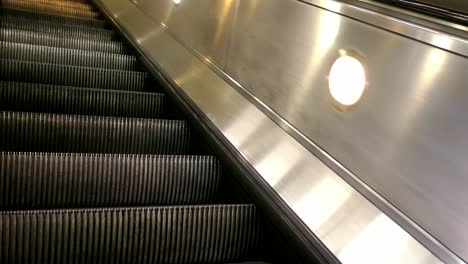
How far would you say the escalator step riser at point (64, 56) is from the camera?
3.80m

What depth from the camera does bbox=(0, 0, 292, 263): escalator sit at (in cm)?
171

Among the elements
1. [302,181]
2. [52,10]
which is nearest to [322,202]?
[302,181]

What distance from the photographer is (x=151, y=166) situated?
223 cm

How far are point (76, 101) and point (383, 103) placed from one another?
1978 mm

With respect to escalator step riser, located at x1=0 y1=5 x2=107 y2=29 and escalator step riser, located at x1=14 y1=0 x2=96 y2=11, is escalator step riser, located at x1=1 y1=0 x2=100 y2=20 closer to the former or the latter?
escalator step riser, located at x1=14 y1=0 x2=96 y2=11

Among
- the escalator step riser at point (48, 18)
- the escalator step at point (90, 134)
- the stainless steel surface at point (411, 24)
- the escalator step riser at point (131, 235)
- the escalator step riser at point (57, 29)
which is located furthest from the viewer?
the escalator step riser at point (48, 18)

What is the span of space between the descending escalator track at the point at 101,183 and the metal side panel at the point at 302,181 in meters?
0.19

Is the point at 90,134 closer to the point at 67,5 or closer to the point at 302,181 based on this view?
the point at 302,181

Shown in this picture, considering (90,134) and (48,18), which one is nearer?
(90,134)

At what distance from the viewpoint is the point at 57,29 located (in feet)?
15.8

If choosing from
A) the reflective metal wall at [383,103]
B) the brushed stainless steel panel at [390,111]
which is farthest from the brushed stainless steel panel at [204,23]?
the brushed stainless steel panel at [390,111]

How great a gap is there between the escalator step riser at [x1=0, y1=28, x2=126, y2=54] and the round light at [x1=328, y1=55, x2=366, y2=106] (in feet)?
9.96

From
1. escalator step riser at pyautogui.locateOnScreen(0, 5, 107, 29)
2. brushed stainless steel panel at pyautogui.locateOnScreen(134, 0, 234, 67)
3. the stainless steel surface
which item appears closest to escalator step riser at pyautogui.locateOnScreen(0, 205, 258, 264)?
the stainless steel surface

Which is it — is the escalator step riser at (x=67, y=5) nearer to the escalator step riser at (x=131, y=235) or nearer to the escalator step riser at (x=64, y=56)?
the escalator step riser at (x=64, y=56)
